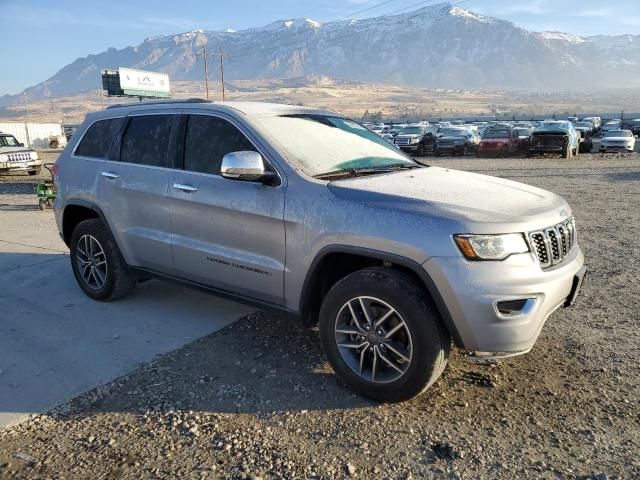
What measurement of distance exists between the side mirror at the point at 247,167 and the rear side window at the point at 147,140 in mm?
1062

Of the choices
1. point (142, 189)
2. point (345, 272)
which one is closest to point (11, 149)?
point (142, 189)

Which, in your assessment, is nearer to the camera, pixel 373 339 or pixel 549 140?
pixel 373 339

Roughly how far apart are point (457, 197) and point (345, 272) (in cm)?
91

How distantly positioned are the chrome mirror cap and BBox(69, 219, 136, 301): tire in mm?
1851

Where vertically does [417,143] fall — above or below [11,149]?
below

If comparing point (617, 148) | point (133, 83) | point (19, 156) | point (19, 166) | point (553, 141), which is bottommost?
point (617, 148)

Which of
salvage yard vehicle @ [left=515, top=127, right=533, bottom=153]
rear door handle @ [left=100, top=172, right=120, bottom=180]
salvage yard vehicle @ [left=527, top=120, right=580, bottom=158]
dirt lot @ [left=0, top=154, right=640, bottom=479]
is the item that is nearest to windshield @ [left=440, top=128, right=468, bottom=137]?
salvage yard vehicle @ [left=515, top=127, right=533, bottom=153]

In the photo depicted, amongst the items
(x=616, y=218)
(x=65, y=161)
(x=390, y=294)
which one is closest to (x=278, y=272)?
(x=390, y=294)

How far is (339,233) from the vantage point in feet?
10.8

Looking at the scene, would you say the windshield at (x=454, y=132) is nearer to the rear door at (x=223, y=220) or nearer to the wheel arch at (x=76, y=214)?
the wheel arch at (x=76, y=214)

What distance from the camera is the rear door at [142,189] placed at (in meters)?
4.38

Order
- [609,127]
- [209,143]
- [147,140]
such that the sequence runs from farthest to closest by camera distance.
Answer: [609,127]
[147,140]
[209,143]

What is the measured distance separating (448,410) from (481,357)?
431mm

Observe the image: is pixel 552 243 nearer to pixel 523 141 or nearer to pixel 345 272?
pixel 345 272
